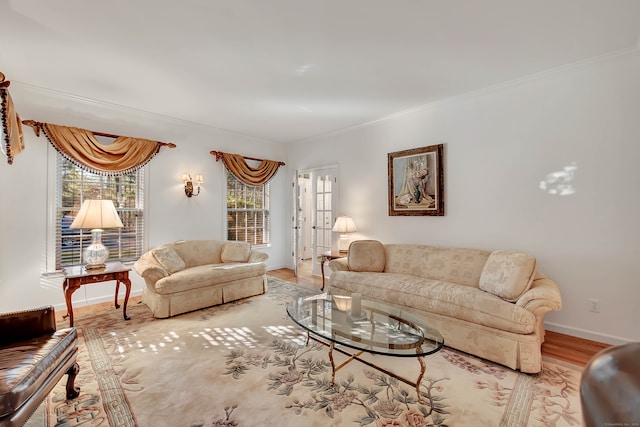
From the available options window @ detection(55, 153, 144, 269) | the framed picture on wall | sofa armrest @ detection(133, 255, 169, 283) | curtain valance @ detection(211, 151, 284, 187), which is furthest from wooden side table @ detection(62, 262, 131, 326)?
the framed picture on wall

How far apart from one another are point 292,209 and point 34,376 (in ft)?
15.2

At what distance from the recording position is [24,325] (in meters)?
1.85

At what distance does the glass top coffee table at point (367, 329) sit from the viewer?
1.87m

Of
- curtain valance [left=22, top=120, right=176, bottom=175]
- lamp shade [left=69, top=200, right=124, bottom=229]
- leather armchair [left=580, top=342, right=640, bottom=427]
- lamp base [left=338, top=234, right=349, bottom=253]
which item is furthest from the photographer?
lamp base [left=338, top=234, right=349, bottom=253]

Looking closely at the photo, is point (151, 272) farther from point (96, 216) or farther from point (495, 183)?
point (495, 183)

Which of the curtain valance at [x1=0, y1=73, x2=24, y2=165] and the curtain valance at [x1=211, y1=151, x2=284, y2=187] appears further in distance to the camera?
the curtain valance at [x1=211, y1=151, x2=284, y2=187]

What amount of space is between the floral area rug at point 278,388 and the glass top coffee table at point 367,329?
0.16m

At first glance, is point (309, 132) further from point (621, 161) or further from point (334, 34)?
point (621, 161)

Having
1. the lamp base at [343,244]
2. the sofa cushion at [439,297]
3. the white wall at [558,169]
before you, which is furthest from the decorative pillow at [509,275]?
the lamp base at [343,244]

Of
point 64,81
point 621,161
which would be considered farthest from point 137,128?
point 621,161

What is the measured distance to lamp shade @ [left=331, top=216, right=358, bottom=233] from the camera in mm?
4492

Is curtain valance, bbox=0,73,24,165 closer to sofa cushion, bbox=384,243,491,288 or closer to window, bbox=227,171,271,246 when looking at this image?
window, bbox=227,171,271,246

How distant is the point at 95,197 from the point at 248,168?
2358 mm

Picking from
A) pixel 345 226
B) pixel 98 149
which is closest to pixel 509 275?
pixel 345 226
